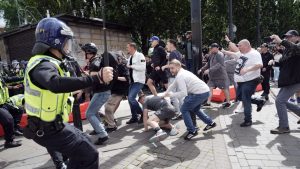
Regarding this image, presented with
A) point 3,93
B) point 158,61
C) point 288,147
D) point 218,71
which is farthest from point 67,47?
point 218,71

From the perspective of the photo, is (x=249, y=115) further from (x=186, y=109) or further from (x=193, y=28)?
(x=193, y=28)

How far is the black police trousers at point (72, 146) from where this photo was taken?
2.86 metres

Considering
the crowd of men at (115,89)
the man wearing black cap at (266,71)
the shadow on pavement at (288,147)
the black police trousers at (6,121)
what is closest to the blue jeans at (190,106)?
the crowd of men at (115,89)

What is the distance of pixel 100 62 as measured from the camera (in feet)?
18.4

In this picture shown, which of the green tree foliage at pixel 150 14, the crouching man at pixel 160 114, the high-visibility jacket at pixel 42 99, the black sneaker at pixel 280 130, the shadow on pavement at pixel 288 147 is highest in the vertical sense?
the green tree foliage at pixel 150 14

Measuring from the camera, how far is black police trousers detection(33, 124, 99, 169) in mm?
2861

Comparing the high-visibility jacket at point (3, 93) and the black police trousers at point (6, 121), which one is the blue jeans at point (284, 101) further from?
the high-visibility jacket at point (3, 93)

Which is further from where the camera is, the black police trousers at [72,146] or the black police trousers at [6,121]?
the black police trousers at [6,121]

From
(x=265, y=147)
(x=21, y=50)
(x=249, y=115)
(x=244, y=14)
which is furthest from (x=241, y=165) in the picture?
(x=244, y=14)

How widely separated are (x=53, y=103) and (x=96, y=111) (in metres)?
2.73

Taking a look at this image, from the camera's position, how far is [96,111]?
5.55 metres

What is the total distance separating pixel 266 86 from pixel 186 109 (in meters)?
4.48

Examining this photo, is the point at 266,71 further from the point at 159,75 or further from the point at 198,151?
the point at 198,151

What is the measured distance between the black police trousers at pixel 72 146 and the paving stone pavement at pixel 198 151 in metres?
1.55
